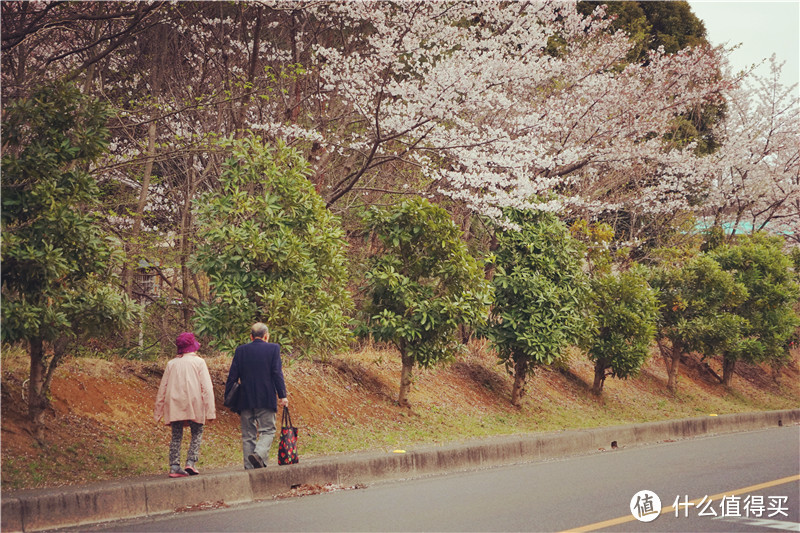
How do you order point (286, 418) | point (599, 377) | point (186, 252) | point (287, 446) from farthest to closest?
point (599, 377), point (186, 252), point (286, 418), point (287, 446)

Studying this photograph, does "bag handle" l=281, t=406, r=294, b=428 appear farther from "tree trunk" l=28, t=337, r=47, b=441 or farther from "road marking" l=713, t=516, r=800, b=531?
"road marking" l=713, t=516, r=800, b=531

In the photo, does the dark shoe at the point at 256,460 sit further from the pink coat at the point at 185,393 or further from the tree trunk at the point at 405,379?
the tree trunk at the point at 405,379

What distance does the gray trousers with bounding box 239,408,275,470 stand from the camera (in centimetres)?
965

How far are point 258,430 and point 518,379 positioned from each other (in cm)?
903

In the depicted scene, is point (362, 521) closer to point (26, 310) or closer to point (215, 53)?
point (26, 310)

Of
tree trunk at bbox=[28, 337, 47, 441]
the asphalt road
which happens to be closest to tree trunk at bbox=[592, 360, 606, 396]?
the asphalt road

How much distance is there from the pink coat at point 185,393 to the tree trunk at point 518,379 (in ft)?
31.5

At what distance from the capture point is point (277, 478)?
9.47 meters

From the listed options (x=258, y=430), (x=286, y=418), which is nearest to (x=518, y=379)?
(x=286, y=418)

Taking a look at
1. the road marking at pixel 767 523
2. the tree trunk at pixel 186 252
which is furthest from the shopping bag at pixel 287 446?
the tree trunk at pixel 186 252

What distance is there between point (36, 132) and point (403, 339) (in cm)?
793

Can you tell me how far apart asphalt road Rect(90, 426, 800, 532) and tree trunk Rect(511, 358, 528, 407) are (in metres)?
5.87

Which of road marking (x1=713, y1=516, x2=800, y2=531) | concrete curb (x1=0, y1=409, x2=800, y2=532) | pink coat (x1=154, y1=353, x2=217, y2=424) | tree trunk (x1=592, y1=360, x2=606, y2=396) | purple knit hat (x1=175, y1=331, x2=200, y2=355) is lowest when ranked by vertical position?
tree trunk (x1=592, y1=360, x2=606, y2=396)

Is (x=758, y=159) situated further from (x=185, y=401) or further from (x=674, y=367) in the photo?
(x=185, y=401)
